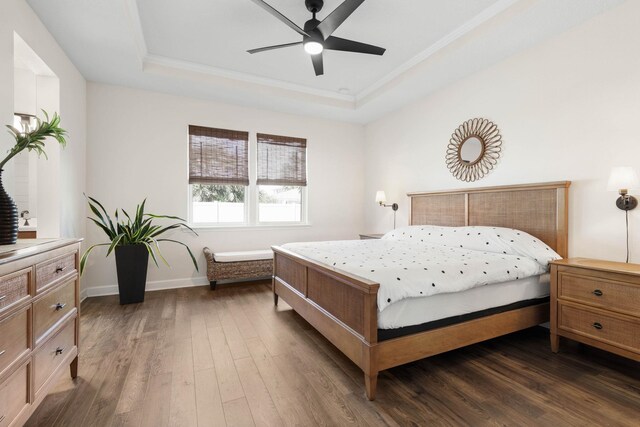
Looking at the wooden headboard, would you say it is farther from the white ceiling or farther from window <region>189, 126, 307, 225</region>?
window <region>189, 126, 307, 225</region>

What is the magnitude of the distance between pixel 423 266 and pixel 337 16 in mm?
1918

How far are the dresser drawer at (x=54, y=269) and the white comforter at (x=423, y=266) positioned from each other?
1.63m

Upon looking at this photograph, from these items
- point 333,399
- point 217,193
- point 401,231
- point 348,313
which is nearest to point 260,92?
point 217,193

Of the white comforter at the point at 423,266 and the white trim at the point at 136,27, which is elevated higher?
the white trim at the point at 136,27

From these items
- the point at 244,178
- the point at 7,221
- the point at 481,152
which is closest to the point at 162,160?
the point at 244,178

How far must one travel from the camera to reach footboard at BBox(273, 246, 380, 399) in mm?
1725

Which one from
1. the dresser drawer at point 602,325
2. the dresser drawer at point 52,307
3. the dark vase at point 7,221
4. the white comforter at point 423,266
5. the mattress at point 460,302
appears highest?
the dark vase at point 7,221

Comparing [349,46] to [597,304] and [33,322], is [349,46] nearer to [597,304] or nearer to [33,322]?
[597,304]

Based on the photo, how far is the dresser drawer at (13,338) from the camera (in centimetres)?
117

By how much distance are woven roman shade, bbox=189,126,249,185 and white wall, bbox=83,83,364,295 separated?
0.37ft

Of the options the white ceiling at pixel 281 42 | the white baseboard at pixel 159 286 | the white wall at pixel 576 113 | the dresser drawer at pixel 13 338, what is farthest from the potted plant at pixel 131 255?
the white wall at pixel 576 113

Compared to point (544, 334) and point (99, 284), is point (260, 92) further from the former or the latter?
point (544, 334)

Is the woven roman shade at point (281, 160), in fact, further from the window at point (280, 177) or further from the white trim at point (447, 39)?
the white trim at point (447, 39)

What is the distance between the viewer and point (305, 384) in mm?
1889
